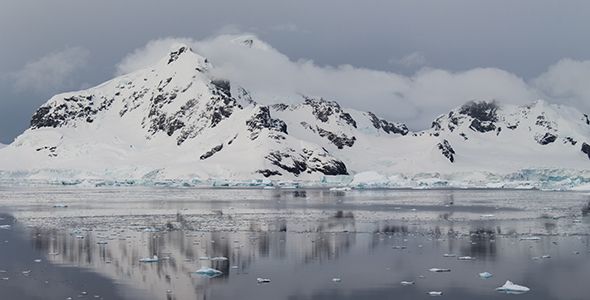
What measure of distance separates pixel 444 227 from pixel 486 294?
503 inches

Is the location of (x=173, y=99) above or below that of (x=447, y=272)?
above

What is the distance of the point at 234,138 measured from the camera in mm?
126000

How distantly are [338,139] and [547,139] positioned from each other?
7078 centimetres

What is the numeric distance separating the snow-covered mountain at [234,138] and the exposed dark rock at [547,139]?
0.31m

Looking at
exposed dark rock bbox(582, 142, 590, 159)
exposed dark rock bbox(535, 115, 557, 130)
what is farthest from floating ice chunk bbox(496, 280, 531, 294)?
exposed dark rock bbox(535, 115, 557, 130)

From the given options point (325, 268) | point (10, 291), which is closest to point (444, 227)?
point (325, 268)

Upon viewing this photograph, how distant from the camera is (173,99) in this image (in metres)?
155

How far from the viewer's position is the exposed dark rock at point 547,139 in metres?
175

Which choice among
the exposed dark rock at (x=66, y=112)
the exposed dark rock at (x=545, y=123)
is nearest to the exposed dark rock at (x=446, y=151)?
the exposed dark rock at (x=545, y=123)

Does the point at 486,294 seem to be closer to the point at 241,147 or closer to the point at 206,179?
the point at 206,179

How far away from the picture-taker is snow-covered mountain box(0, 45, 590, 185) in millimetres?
115750

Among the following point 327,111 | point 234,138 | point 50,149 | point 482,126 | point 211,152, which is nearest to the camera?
point 211,152

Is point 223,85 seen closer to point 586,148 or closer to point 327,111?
point 327,111

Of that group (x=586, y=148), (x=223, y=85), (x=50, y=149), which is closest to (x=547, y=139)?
(x=586, y=148)
